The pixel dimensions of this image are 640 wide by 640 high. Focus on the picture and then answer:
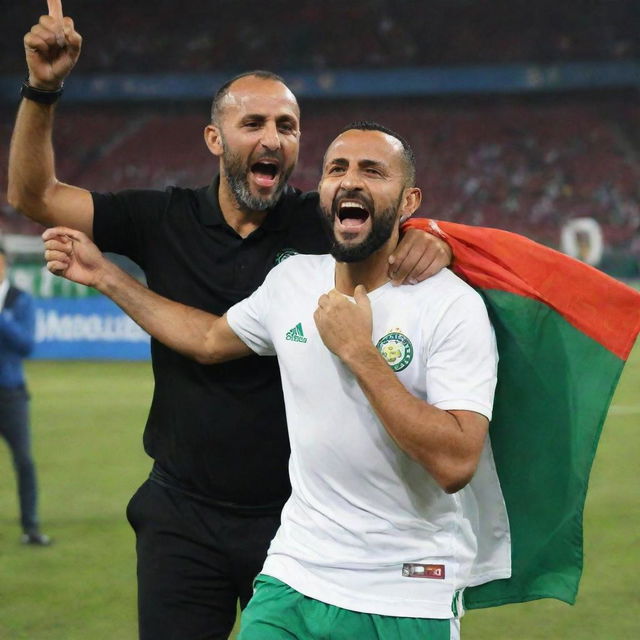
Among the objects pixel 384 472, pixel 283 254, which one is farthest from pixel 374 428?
pixel 283 254

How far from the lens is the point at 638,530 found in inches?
297

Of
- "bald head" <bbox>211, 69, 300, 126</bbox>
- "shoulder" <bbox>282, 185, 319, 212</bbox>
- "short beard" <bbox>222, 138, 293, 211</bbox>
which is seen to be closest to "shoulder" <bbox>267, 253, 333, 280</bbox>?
"short beard" <bbox>222, 138, 293, 211</bbox>

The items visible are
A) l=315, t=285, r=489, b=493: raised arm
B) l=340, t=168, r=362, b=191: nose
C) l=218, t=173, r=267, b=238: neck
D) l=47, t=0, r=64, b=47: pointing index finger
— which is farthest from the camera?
l=218, t=173, r=267, b=238: neck

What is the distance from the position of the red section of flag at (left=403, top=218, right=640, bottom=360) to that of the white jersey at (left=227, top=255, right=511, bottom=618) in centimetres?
25

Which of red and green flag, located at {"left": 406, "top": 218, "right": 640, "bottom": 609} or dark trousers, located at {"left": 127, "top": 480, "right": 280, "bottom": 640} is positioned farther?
dark trousers, located at {"left": 127, "top": 480, "right": 280, "bottom": 640}

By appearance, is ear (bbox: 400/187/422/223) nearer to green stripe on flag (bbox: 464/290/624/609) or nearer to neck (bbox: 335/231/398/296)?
neck (bbox: 335/231/398/296)

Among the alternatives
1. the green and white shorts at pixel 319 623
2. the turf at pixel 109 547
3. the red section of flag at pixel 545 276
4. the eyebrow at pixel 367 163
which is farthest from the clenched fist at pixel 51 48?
the turf at pixel 109 547

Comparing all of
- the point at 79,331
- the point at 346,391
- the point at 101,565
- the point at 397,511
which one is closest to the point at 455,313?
the point at 346,391

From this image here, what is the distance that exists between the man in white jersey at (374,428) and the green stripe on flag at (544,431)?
11.8 inches

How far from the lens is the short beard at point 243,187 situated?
12.1ft

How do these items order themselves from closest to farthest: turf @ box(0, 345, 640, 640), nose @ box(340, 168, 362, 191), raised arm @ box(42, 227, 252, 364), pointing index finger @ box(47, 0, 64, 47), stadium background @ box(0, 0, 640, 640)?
nose @ box(340, 168, 362, 191) < pointing index finger @ box(47, 0, 64, 47) < raised arm @ box(42, 227, 252, 364) < turf @ box(0, 345, 640, 640) < stadium background @ box(0, 0, 640, 640)

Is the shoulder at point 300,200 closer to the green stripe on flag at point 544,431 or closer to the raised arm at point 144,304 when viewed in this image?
the raised arm at point 144,304

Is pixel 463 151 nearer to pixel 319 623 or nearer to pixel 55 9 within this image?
pixel 55 9

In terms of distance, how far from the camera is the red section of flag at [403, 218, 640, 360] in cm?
326
